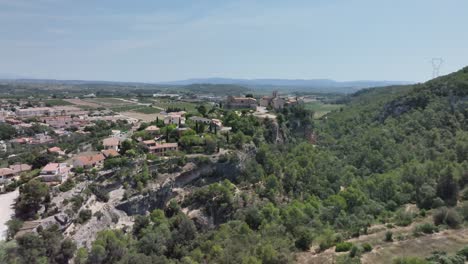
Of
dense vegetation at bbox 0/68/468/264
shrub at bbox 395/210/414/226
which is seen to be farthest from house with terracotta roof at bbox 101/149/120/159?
shrub at bbox 395/210/414/226

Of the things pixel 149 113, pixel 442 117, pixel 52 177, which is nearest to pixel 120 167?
→ pixel 52 177

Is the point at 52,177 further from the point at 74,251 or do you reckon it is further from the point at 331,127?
the point at 331,127

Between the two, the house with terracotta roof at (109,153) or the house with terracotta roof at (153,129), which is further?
the house with terracotta roof at (153,129)

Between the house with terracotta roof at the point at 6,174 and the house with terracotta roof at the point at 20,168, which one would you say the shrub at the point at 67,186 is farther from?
the house with terracotta roof at the point at 20,168

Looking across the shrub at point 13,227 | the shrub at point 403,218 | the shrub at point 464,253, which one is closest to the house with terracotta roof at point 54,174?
the shrub at point 13,227

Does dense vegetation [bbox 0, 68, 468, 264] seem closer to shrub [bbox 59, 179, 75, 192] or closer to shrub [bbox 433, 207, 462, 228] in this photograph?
shrub [bbox 433, 207, 462, 228]

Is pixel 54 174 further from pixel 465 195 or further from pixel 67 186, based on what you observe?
pixel 465 195
